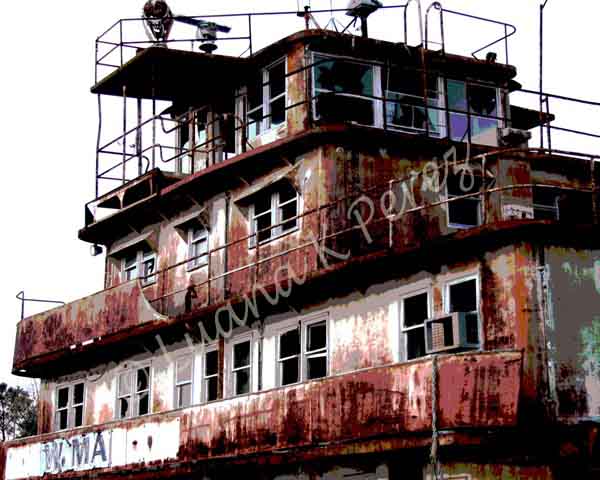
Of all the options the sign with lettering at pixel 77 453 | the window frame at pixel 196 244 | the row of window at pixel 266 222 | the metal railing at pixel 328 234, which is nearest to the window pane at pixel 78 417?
the sign with lettering at pixel 77 453

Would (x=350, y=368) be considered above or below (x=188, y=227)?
below

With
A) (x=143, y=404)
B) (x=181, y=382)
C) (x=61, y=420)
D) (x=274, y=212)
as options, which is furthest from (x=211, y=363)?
(x=61, y=420)

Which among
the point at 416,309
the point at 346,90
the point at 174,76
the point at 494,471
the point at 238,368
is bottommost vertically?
the point at 494,471

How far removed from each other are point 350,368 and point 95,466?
28.0 ft

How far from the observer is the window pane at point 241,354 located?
27.0m

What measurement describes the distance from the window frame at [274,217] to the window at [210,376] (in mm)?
2570

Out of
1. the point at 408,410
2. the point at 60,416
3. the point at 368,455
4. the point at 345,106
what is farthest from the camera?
the point at 60,416

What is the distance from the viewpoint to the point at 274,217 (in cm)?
2745

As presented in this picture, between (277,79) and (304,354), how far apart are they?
6.55 meters

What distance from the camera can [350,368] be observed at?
77.5ft

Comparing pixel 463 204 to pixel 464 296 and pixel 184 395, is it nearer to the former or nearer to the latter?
pixel 464 296

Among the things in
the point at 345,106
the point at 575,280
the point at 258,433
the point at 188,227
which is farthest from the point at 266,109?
the point at 575,280

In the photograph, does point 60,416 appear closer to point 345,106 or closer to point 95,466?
point 95,466

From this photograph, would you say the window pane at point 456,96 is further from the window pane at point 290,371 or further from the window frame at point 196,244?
the window pane at point 290,371
